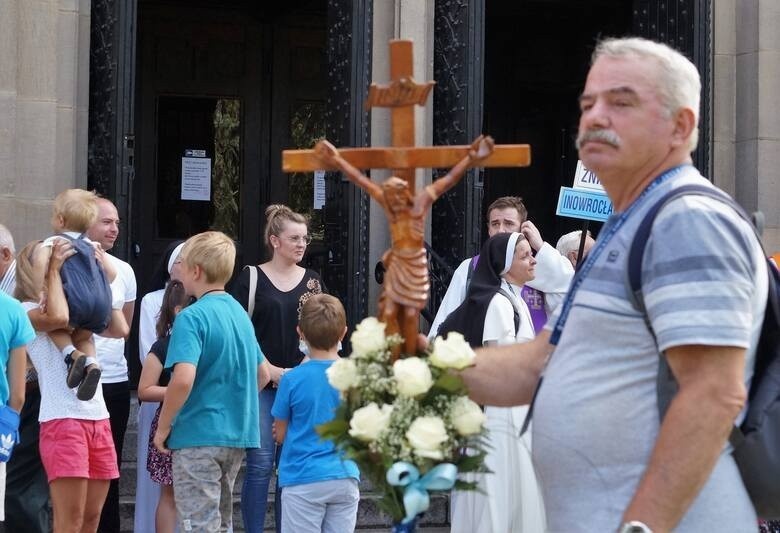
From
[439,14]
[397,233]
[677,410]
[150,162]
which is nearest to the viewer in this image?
[677,410]

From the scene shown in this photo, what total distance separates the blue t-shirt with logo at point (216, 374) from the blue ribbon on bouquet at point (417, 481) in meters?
3.65

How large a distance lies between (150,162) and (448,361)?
34.9 ft

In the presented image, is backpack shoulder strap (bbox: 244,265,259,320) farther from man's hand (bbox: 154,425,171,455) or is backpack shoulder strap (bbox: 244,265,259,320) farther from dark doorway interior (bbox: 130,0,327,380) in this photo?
dark doorway interior (bbox: 130,0,327,380)

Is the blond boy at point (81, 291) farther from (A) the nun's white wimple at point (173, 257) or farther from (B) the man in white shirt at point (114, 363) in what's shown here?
Result: (A) the nun's white wimple at point (173, 257)

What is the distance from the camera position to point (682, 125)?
126 inches

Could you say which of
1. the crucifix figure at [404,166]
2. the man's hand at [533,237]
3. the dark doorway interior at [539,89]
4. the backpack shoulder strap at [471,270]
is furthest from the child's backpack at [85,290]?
the dark doorway interior at [539,89]

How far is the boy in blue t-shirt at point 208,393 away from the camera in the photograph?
22.5ft

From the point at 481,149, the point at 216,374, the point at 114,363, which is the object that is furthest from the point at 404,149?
the point at 114,363

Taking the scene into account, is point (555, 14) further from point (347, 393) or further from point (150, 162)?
point (347, 393)

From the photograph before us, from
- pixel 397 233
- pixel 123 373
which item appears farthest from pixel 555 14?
pixel 397 233

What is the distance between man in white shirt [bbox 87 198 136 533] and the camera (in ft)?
27.2

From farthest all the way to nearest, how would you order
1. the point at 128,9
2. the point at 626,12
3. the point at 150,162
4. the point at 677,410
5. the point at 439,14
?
the point at 626,12 < the point at 150,162 < the point at 439,14 < the point at 128,9 < the point at 677,410

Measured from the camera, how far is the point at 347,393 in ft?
11.2

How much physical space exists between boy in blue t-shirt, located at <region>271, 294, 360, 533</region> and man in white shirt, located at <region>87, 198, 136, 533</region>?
1.77 meters
